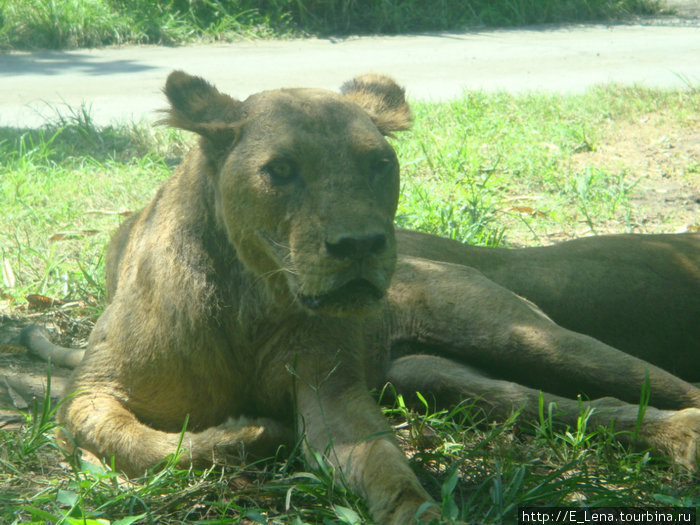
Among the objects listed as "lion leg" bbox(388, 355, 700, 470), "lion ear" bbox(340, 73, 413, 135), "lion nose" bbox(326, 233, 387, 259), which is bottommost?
"lion leg" bbox(388, 355, 700, 470)

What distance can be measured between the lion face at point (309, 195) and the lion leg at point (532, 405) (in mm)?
814

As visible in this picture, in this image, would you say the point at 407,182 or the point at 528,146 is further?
the point at 528,146

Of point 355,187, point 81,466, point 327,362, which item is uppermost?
point 355,187

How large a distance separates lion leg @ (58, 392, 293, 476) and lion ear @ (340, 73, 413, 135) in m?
1.42

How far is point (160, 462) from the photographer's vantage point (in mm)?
3125

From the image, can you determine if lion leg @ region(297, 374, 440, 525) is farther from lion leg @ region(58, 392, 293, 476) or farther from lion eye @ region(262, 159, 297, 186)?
lion eye @ region(262, 159, 297, 186)

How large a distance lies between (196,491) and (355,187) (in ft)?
3.89

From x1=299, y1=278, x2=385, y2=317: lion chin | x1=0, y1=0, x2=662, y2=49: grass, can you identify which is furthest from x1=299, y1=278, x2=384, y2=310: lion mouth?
x1=0, y1=0, x2=662, y2=49: grass

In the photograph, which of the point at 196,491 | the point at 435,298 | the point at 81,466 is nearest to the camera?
the point at 196,491

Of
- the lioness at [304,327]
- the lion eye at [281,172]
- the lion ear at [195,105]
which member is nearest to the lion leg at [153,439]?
the lioness at [304,327]

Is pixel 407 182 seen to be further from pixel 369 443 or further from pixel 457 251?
pixel 369 443

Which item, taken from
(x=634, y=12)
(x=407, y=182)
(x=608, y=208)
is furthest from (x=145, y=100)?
(x=634, y=12)

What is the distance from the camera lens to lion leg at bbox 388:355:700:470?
324 cm

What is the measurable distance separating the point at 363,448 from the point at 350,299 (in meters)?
0.52
